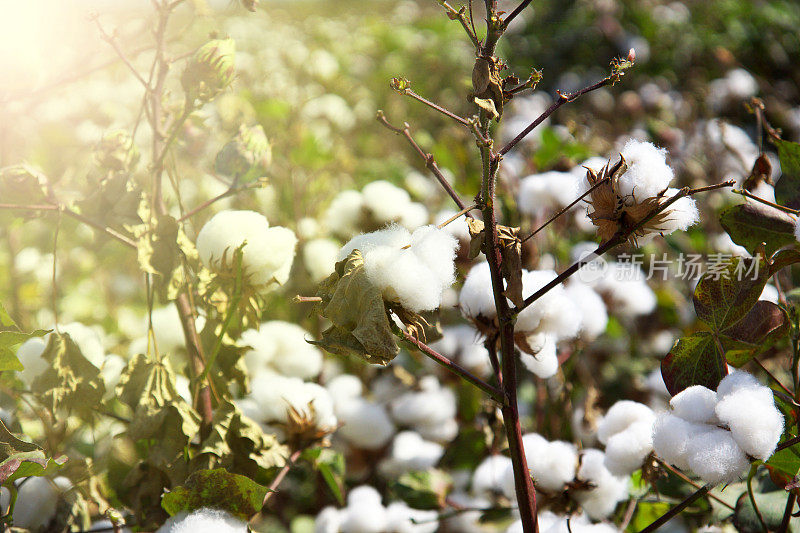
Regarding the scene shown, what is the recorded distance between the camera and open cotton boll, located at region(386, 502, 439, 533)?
86 centimetres

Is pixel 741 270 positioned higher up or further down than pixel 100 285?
further down

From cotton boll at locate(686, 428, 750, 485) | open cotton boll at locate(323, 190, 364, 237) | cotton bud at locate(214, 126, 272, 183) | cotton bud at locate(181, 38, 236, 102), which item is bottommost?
cotton boll at locate(686, 428, 750, 485)

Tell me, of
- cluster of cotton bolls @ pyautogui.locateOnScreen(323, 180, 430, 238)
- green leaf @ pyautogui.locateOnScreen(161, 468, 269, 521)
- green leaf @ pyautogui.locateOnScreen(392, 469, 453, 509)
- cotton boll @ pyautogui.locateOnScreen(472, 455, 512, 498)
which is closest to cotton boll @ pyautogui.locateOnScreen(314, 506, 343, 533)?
green leaf @ pyautogui.locateOnScreen(392, 469, 453, 509)

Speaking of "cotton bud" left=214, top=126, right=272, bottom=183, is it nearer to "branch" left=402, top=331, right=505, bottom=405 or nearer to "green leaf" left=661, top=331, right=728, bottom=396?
"branch" left=402, top=331, right=505, bottom=405

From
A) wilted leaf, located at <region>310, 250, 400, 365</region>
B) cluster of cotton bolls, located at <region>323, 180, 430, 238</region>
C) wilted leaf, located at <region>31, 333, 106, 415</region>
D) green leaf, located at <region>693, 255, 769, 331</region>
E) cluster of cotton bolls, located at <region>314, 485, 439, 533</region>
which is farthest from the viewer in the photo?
cluster of cotton bolls, located at <region>323, 180, 430, 238</region>

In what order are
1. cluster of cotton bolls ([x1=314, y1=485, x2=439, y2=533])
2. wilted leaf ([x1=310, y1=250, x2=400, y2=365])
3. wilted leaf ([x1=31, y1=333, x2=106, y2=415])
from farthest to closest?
cluster of cotton bolls ([x1=314, y1=485, x2=439, y2=533])
wilted leaf ([x1=31, y1=333, x2=106, y2=415])
wilted leaf ([x1=310, y1=250, x2=400, y2=365])

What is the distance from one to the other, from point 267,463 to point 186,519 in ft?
0.41

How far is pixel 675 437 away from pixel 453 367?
7.5 inches

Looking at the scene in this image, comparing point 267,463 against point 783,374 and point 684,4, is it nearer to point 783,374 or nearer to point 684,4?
point 783,374

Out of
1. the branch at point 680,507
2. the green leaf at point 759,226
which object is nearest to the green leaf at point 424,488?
the branch at point 680,507

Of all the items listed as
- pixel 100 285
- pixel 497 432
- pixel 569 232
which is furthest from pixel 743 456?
pixel 100 285

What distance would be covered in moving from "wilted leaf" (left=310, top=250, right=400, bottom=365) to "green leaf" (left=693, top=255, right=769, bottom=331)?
0.32 metres

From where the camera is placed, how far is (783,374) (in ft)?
4.21

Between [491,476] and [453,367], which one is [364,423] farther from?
[453,367]
